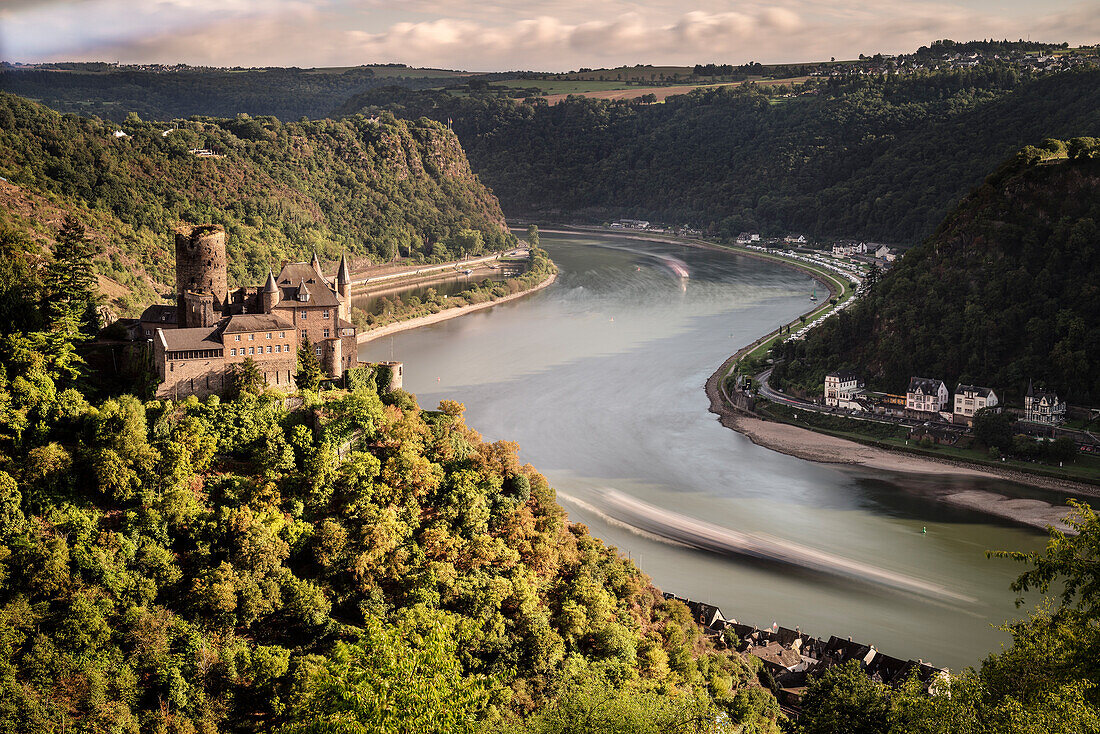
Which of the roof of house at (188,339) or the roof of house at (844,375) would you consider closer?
the roof of house at (188,339)

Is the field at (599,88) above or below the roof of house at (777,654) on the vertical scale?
above

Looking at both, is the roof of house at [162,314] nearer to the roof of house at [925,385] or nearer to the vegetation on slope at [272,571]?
the vegetation on slope at [272,571]

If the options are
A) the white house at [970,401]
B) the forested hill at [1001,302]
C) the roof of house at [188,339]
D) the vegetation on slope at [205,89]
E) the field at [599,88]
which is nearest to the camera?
the roof of house at [188,339]

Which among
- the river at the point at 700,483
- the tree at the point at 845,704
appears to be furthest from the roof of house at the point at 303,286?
the tree at the point at 845,704

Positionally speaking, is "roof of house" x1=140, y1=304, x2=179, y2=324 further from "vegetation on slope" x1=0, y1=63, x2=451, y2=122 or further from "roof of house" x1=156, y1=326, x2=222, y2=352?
"vegetation on slope" x1=0, y1=63, x2=451, y2=122

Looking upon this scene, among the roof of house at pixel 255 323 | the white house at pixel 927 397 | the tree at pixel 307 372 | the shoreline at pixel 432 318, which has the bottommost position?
the shoreline at pixel 432 318

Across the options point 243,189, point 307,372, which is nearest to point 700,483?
point 307,372

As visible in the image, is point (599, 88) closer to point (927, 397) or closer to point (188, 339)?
point (927, 397)

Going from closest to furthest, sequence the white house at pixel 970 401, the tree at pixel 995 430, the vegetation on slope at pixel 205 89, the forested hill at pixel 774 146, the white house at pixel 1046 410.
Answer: the tree at pixel 995 430 < the white house at pixel 1046 410 < the white house at pixel 970 401 < the forested hill at pixel 774 146 < the vegetation on slope at pixel 205 89
